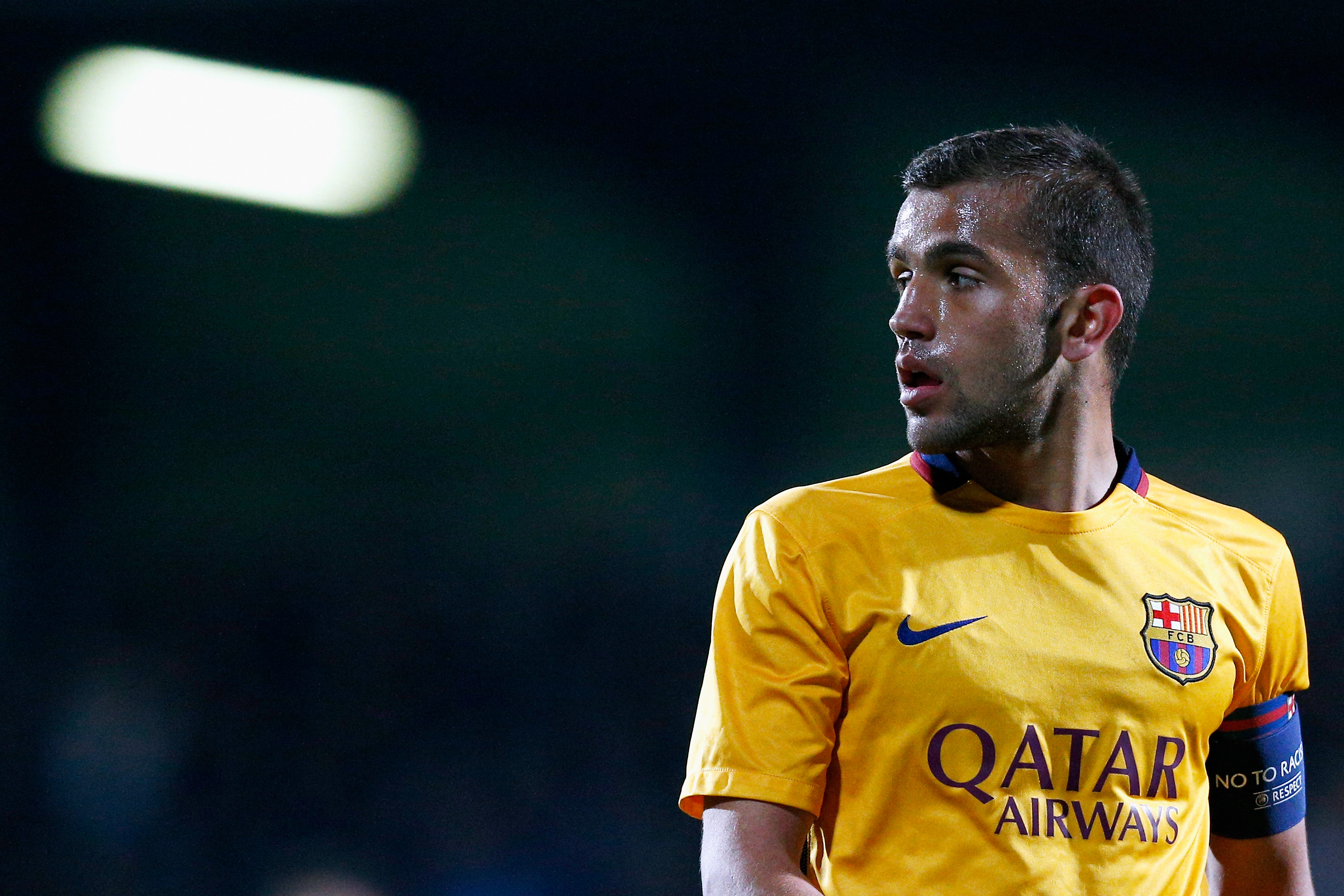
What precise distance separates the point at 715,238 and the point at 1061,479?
1.10 metres

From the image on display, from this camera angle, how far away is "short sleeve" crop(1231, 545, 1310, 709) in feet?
3.59

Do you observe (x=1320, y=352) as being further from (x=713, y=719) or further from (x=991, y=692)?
(x=713, y=719)

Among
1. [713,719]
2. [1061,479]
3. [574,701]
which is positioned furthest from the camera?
[574,701]

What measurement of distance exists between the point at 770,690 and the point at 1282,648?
1.79 feet

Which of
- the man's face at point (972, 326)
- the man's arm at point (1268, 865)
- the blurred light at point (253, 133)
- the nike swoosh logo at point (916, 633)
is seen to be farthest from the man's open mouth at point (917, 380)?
the blurred light at point (253, 133)

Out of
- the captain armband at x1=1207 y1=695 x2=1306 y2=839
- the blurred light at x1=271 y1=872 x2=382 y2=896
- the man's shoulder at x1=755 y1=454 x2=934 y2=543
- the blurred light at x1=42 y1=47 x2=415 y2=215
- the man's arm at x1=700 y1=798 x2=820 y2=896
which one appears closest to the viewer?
the man's arm at x1=700 y1=798 x2=820 y2=896

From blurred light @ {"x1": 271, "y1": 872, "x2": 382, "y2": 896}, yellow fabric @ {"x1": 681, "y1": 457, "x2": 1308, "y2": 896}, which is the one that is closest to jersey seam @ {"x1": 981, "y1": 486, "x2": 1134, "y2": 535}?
yellow fabric @ {"x1": 681, "y1": 457, "x2": 1308, "y2": 896}

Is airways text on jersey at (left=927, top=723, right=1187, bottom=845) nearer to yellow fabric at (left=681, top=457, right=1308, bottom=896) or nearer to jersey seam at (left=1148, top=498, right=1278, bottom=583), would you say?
yellow fabric at (left=681, top=457, right=1308, bottom=896)

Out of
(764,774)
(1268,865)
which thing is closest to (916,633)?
(764,774)

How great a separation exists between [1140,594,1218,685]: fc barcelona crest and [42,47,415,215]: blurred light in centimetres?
153

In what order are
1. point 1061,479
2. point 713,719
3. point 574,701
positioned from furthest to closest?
point 574,701
point 1061,479
point 713,719

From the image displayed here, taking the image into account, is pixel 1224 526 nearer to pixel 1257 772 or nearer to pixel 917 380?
pixel 1257 772

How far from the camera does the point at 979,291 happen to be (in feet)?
3.36

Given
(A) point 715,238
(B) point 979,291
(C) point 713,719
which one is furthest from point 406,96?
(C) point 713,719
